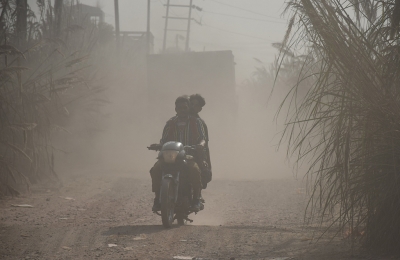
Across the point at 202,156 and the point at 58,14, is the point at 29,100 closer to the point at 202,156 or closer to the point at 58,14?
the point at 202,156

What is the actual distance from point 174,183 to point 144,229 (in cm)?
70

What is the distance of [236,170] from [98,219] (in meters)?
11.6

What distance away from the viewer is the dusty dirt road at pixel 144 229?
556cm

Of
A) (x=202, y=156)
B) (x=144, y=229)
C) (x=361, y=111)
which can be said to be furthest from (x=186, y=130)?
(x=361, y=111)

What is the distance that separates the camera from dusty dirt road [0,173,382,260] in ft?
18.2

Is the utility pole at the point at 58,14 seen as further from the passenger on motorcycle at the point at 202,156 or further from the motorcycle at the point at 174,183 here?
the motorcycle at the point at 174,183

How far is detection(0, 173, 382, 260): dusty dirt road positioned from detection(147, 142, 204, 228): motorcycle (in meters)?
0.26

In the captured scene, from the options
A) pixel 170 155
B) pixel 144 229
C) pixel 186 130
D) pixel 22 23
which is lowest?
pixel 144 229

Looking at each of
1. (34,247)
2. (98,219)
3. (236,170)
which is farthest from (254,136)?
(34,247)

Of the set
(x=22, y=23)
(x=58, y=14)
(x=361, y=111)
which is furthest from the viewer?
(x=58, y=14)

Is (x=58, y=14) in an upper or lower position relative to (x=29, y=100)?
upper

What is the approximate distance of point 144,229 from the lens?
698cm

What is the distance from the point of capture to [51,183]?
13422 millimetres

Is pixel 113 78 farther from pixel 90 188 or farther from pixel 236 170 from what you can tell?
pixel 90 188
